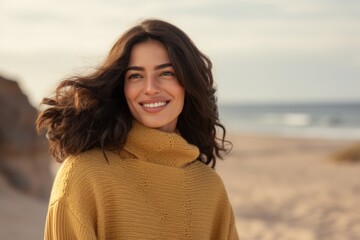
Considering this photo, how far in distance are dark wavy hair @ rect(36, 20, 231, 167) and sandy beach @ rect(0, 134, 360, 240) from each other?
11.0 feet

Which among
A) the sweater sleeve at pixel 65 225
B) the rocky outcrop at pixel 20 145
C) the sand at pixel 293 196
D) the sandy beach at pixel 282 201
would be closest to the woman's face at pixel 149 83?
the sweater sleeve at pixel 65 225

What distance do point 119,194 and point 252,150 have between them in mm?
22033

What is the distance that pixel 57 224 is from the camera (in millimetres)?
2225

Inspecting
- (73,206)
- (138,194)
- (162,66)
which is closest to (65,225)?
(73,206)

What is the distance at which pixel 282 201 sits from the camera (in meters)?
11.2

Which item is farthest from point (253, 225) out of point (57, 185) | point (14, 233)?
point (57, 185)

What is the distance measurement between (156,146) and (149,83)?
0.22 m

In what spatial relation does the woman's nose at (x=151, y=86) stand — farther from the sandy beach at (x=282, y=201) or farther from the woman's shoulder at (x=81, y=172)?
the sandy beach at (x=282, y=201)

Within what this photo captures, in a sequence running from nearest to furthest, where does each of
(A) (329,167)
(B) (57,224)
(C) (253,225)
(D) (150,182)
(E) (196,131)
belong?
(B) (57,224) < (D) (150,182) < (E) (196,131) < (C) (253,225) < (A) (329,167)

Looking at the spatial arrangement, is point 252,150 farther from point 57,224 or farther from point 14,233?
point 57,224

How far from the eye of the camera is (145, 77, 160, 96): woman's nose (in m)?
2.44

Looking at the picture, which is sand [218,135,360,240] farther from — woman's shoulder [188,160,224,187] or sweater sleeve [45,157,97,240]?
sweater sleeve [45,157,97,240]

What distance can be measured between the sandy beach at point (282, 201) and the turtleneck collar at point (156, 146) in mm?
3426

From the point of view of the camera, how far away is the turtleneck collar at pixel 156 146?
2.46m
